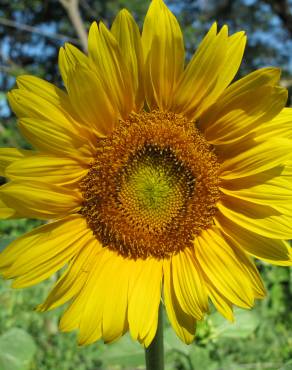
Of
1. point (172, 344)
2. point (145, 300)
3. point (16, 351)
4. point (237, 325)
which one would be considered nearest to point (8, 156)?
point (145, 300)

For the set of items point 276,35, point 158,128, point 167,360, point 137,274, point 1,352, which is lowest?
point 276,35

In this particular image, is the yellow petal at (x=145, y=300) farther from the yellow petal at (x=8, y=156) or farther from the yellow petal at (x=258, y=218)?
the yellow petal at (x=8, y=156)

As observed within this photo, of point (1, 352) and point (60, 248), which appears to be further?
point (1, 352)

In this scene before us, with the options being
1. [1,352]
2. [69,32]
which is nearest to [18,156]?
[1,352]

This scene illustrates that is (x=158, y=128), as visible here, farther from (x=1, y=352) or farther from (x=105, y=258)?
(x=1, y=352)

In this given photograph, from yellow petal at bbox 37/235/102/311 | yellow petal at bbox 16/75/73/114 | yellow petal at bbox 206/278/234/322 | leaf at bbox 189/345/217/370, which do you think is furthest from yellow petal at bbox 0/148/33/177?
leaf at bbox 189/345/217/370

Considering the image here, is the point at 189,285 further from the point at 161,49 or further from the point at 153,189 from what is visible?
the point at 161,49

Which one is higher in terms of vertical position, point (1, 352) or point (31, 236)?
point (31, 236)

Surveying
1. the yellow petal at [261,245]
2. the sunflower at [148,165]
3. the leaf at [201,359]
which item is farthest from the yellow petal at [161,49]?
the leaf at [201,359]
